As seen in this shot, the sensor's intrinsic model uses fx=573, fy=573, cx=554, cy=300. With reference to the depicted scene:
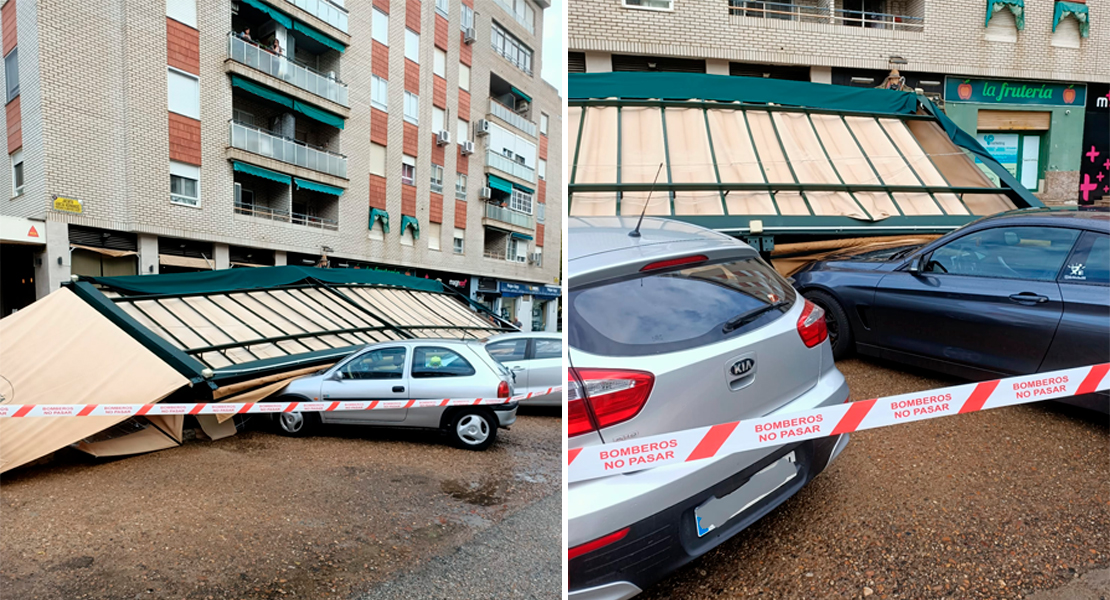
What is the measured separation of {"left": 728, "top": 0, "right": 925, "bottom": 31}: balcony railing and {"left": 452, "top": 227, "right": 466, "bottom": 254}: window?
1149 mm

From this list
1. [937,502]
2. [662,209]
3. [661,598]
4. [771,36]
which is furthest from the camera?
[937,502]

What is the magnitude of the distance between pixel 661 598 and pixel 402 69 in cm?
186

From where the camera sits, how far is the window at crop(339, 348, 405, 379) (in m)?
1.92

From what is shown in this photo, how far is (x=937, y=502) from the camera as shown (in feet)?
5.31

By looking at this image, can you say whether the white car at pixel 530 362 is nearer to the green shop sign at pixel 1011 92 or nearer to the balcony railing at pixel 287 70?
the balcony railing at pixel 287 70

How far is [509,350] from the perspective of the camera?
2002mm

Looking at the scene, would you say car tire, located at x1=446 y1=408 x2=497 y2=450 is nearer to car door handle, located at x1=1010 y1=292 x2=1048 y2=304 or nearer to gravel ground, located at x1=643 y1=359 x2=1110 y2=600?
gravel ground, located at x1=643 y1=359 x2=1110 y2=600

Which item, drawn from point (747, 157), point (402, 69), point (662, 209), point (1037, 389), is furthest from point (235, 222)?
point (1037, 389)

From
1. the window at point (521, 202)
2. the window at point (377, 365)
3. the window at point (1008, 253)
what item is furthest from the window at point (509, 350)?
the window at point (1008, 253)

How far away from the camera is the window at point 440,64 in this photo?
6.79 ft

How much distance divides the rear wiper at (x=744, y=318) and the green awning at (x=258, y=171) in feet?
4.89

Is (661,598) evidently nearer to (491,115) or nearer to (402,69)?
(491,115)

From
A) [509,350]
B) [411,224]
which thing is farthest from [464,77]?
[509,350]

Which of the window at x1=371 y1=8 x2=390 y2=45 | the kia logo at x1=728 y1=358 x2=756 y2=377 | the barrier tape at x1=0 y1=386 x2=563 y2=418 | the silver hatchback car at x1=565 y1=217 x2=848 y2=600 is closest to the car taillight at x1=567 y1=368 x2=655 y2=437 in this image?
the silver hatchback car at x1=565 y1=217 x2=848 y2=600
